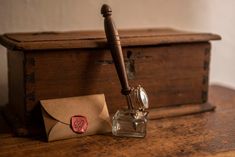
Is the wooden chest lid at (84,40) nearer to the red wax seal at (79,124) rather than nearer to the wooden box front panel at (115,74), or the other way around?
the wooden box front panel at (115,74)

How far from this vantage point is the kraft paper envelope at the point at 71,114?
29.4 inches

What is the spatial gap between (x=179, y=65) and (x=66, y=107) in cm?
30

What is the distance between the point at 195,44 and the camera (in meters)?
0.93

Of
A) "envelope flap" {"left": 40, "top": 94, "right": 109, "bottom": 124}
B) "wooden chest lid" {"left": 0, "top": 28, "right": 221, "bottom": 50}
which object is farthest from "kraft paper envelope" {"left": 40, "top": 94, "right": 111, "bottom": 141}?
"wooden chest lid" {"left": 0, "top": 28, "right": 221, "bottom": 50}

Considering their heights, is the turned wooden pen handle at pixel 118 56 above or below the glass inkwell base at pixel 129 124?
above

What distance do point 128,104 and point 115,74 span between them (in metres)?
0.09

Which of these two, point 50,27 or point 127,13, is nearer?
point 50,27

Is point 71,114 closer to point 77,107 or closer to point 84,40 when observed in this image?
point 77,107

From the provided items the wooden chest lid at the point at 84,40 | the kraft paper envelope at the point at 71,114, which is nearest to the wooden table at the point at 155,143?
the kraft paper envelope at the point at 71,114

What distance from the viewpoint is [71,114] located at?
0.77 m

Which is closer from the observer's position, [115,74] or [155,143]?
[155,143]

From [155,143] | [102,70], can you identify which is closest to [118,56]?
[102,70]

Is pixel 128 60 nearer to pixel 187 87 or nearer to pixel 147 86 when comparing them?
pixel 147 86

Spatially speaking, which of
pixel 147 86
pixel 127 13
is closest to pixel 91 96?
pixel 147 86
